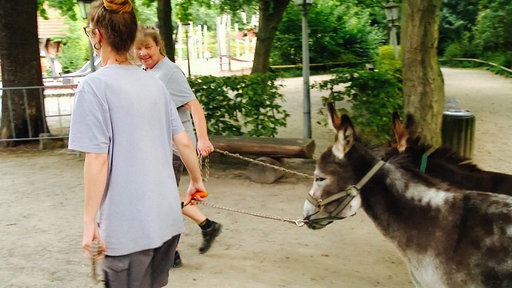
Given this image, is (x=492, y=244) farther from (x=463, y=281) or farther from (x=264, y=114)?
(x=264, y=114)

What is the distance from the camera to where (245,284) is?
4.30 m

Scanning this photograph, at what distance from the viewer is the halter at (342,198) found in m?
2.90

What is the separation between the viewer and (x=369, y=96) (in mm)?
8250

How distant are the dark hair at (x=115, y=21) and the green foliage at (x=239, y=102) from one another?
6.14 m

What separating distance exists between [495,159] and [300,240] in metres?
5.20

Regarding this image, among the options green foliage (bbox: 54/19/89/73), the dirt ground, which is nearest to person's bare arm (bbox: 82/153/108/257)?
the dirt ground

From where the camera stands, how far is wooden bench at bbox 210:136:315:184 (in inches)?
287

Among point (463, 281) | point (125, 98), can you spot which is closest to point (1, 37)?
point (125, 98)

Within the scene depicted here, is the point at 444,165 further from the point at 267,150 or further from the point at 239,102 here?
the point at 239,102

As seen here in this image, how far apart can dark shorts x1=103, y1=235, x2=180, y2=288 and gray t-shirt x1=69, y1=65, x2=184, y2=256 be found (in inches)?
1.9

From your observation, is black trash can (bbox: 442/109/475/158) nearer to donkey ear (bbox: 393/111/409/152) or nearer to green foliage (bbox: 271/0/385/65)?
donkey ear (bbox: 393/111/409/152)

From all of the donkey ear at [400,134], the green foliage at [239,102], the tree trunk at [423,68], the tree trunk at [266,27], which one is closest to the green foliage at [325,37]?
the tree trunk at [266,27]

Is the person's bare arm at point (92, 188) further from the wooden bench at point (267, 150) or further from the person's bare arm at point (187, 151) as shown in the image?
the wooden bench at point (267, 150)

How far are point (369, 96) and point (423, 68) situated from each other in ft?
5.77
